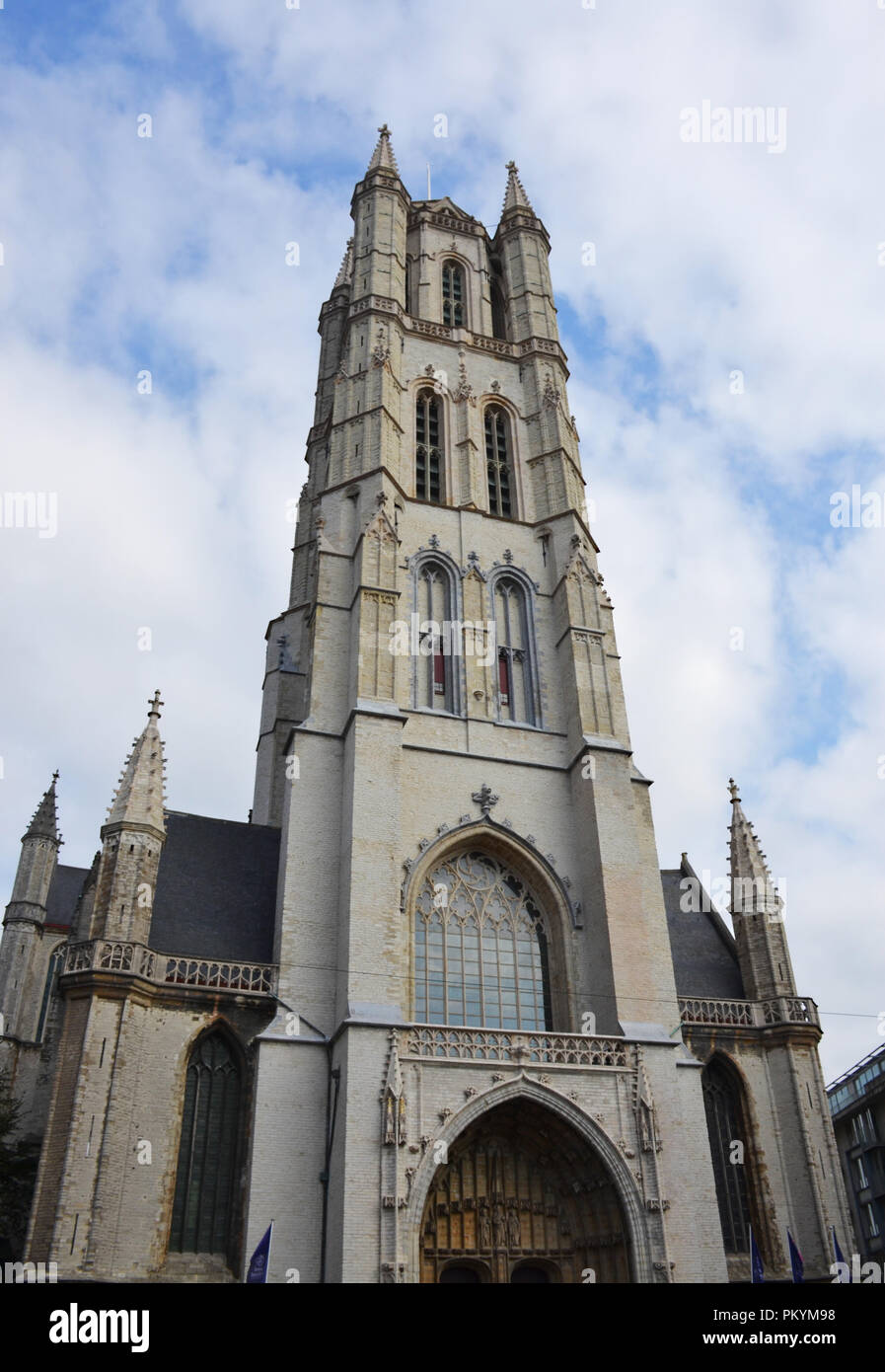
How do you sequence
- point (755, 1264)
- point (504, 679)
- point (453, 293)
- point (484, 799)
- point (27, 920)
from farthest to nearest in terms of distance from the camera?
1. point (453, 293)
2. point (27, 920)
3. point (504, 679)
4. point (484, 799)
5. point (755, 1264)

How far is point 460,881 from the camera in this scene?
21453 millimetres

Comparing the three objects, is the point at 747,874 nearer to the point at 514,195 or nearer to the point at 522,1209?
the point at 522,1209

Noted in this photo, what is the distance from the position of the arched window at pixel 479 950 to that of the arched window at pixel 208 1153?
382cm

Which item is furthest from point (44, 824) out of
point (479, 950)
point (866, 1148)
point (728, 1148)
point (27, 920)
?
point (866, 1148)

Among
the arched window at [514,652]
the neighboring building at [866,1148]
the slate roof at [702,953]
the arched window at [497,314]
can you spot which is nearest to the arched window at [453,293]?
the arched window at [497,314]

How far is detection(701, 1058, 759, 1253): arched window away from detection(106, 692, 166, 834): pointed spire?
12693mm

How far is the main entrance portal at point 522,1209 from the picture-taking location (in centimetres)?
1780

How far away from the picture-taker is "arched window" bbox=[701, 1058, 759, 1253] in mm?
20000

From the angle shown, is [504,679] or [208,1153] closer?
[208,1153]

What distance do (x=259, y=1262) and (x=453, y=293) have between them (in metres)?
28.7

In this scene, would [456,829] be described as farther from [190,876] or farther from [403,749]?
[190,876]

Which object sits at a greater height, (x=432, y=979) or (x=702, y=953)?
(x=702, y=953)

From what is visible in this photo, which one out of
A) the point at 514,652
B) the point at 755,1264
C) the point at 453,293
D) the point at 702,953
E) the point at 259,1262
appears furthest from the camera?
the point at 453,293
